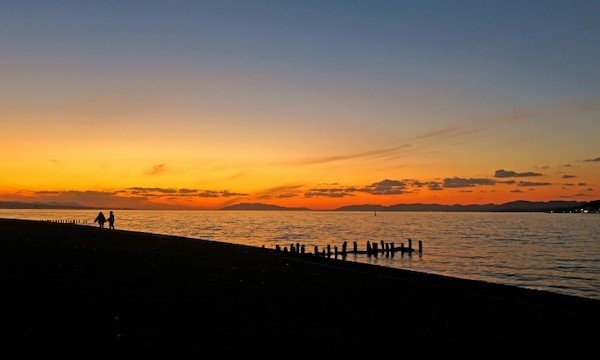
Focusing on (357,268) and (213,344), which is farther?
(357,268)

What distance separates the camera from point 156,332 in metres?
11.0

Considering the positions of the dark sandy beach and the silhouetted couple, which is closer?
the dark sandy beach

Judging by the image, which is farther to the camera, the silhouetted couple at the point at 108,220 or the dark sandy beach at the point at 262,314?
the silhouetted couple at the point at 108,220

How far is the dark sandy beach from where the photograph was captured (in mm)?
10539

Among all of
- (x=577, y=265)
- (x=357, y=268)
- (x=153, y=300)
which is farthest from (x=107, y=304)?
(x=577, y=265)

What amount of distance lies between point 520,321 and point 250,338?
8.75 m

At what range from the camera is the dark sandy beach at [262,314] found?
1054 cm

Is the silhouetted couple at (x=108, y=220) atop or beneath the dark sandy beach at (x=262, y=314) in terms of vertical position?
atop

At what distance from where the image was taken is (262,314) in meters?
13.7

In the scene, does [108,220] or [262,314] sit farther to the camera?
[108,220]

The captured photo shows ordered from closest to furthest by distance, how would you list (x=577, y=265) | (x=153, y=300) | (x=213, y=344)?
(x=213, y=344) → (x=153, y=300) → (x=577, y=265)

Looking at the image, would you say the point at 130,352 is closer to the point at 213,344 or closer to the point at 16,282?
the point at 213,344

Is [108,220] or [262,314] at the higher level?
[108,220]

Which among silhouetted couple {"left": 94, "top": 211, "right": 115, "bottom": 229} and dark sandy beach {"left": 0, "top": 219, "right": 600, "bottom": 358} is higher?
silhouetted couple {"left": 94, "top": 211, "right": 115, "bottom": 229}
